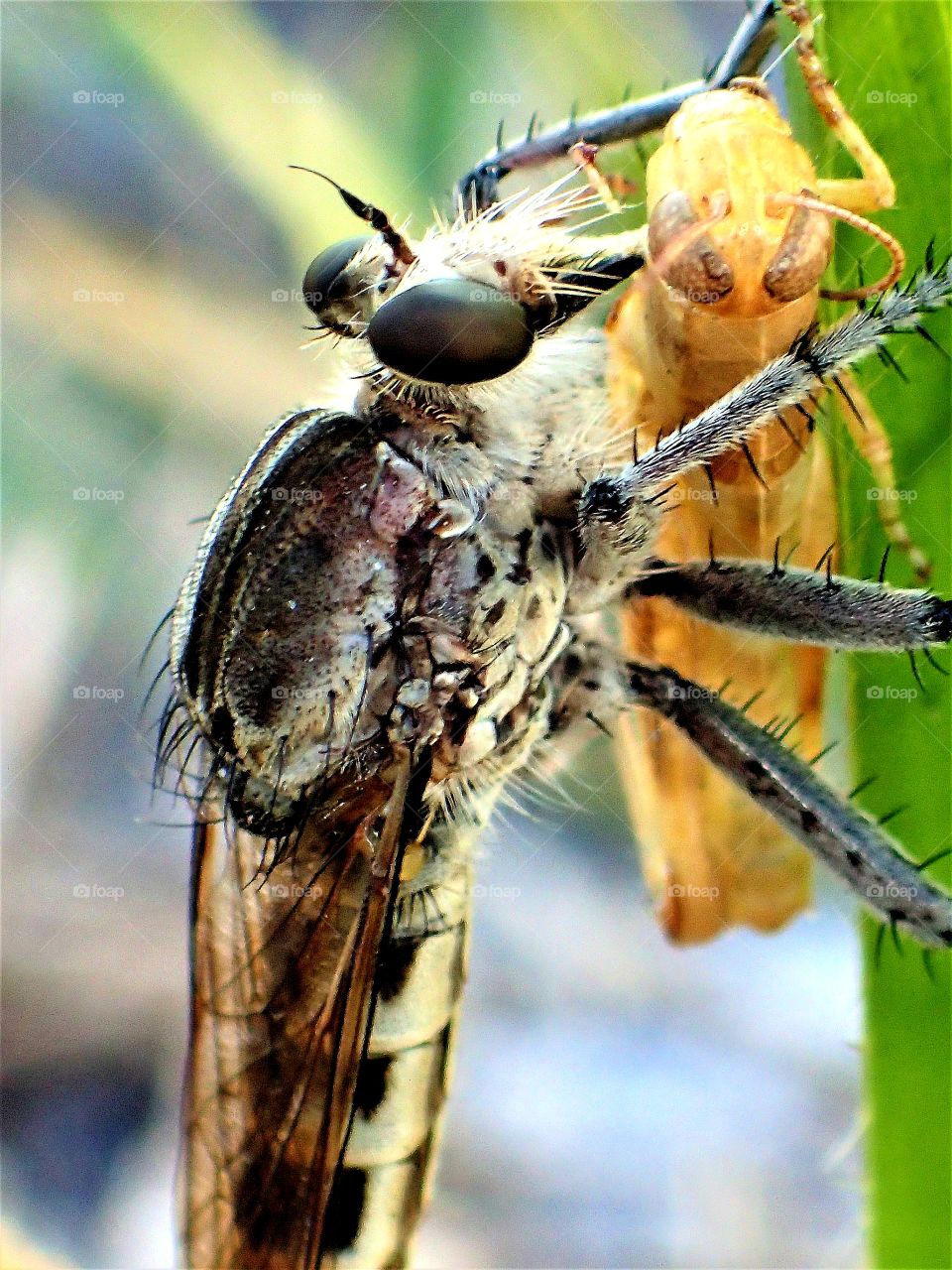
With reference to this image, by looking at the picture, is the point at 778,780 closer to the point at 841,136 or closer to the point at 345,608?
the point at 345,608

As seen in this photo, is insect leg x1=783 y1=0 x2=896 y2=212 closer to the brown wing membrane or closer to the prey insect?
the prey insect

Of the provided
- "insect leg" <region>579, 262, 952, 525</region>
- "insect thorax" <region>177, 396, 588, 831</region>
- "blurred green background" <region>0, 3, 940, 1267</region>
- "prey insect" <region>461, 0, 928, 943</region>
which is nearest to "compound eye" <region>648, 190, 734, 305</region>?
"prey insect" <region>461, 0, 928, 943</region>

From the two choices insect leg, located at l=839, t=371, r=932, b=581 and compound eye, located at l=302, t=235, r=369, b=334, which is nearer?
insect leg, located at l=839, t=371, r=932, b=581

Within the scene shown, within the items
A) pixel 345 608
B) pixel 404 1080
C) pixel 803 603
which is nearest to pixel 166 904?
pixel 404 1080

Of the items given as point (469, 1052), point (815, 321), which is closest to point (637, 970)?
point (469, 1052)

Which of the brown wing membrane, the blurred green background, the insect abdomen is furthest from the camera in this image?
the blurred green background

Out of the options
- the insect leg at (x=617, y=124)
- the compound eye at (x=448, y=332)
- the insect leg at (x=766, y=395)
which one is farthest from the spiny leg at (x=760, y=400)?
the insect leg at (x=617, y=124)

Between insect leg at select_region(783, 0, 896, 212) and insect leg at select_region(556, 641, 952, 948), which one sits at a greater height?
insect leg at select_region(783, 0, 896, 212)
